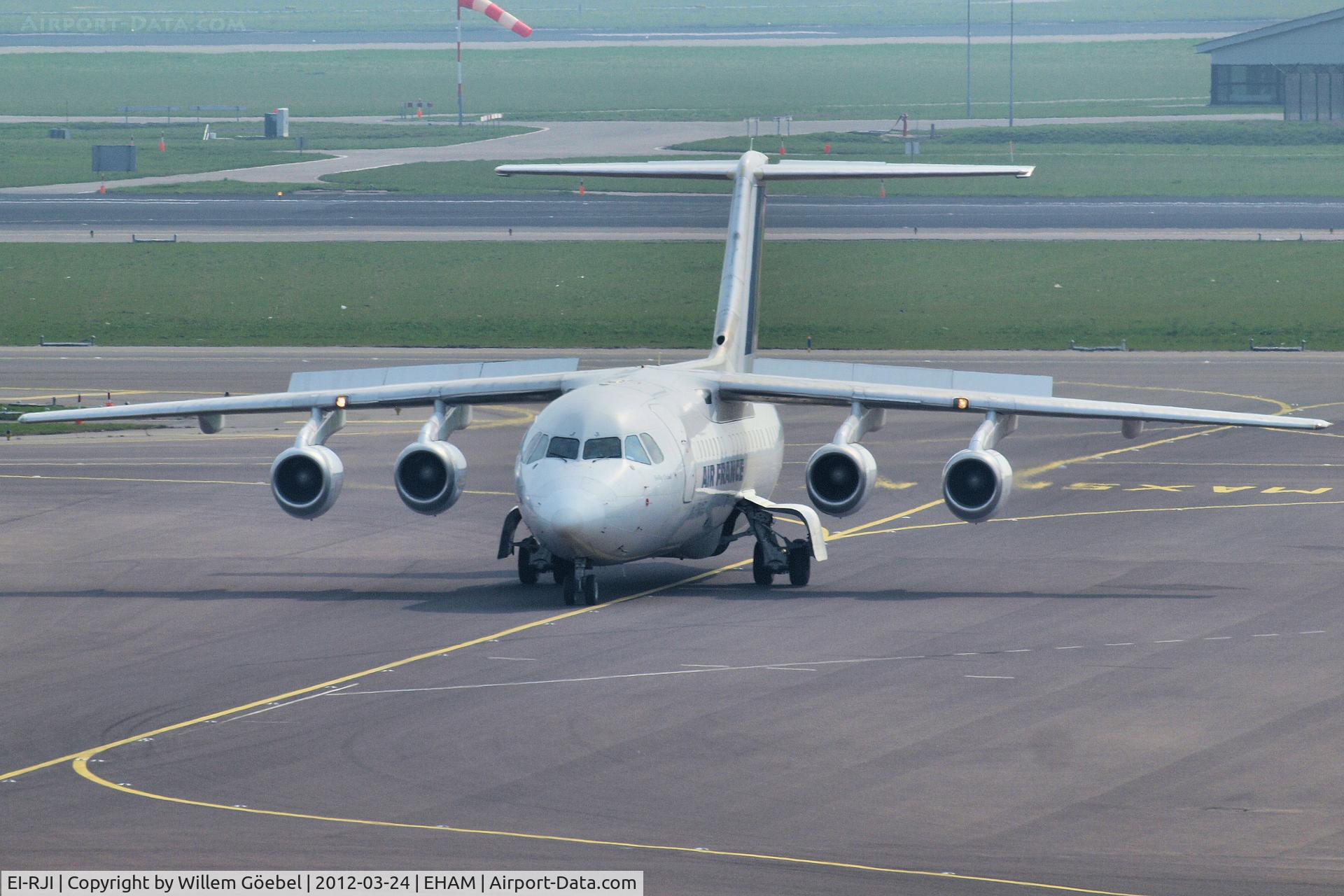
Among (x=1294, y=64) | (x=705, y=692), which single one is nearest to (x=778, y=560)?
(x=705, y=692)

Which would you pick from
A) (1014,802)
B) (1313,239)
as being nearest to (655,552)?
(1014,802)

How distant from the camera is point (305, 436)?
37.1 m

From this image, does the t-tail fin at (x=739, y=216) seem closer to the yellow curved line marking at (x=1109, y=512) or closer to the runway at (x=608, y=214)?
the yellow curved line marking at (x=1109, y=512)

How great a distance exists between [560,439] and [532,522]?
1.45 m

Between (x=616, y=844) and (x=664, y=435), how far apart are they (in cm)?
1341

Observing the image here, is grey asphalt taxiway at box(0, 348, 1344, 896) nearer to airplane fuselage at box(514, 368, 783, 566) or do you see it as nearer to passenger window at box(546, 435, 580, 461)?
airplane fuselage at box(514, 368, 783, 566)

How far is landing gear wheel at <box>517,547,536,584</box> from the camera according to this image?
36.7 metres

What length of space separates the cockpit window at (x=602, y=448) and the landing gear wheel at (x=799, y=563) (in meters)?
4.12

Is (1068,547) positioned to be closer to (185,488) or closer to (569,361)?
(569,361)

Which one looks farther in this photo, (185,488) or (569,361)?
(185,488)

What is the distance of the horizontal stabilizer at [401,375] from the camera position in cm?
3816

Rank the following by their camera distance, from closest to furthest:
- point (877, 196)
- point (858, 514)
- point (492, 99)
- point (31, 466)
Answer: point (858, 514) → point (31, 466) → point (877, 196) → point (492, 99)

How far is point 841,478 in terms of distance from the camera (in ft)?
117

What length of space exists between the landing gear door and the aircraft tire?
3.05 meters
